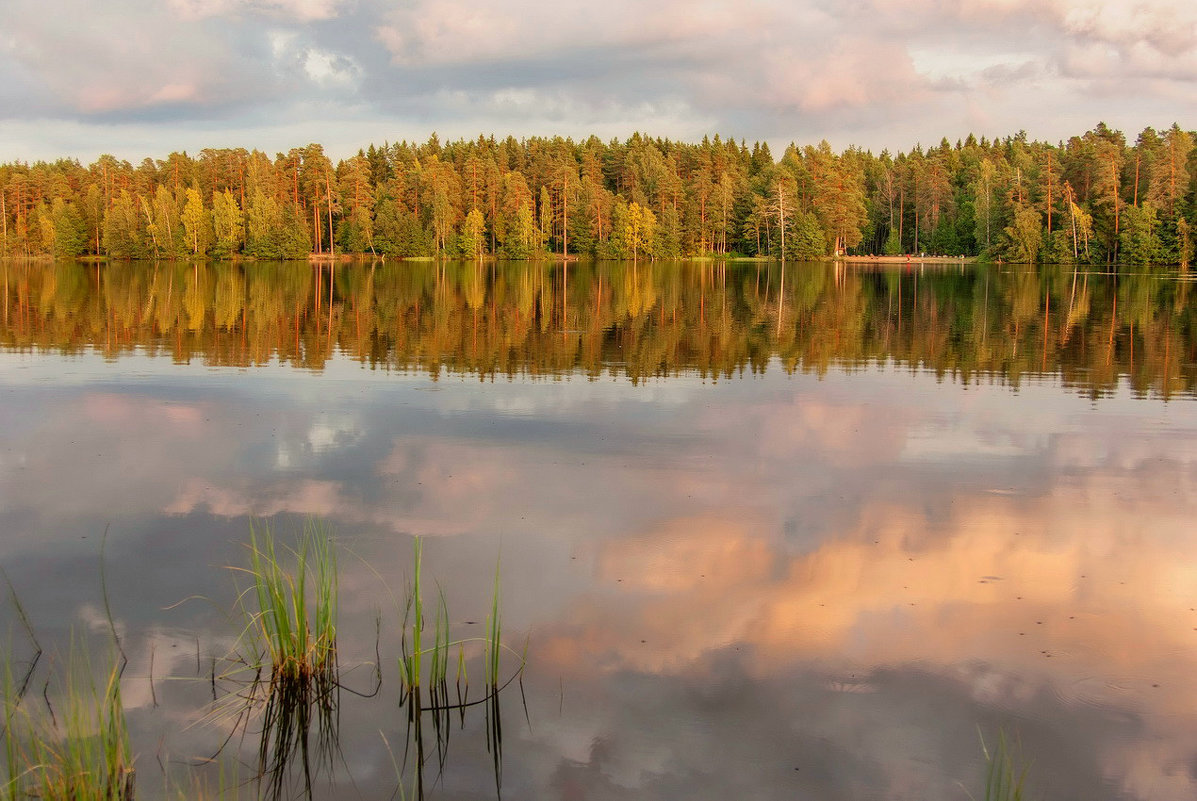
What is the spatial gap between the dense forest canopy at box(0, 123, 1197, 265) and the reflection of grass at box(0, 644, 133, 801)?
10866 cm

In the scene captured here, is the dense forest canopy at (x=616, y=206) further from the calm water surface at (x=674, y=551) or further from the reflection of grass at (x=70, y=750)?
the reflection of grass at (x=70, y=750)

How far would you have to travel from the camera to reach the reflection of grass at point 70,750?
5.08 meters

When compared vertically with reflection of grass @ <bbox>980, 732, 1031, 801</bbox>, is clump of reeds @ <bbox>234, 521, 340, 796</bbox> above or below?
above

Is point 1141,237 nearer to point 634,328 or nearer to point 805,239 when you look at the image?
point 805,239

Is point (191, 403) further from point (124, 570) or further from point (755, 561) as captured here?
point (755, 561)

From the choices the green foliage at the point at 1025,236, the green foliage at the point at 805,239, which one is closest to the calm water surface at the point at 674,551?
the green foliage at the point at 1025,236

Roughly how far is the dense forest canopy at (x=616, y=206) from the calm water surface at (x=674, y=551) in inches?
3721

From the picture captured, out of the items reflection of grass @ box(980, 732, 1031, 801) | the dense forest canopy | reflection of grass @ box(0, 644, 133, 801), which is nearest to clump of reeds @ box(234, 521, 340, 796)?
reflection of grass @ box(0, 644, 133, 801)

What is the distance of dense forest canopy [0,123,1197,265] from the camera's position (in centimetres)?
10712

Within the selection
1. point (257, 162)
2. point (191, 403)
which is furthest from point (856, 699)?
point (257, 162)

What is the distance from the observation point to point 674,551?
9820 mm

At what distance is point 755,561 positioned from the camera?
31.3 feet

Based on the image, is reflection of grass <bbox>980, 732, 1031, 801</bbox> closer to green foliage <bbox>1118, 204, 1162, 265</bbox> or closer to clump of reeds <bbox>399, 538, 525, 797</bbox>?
clump of reeds <bbox>399, 538, 525, 797</bbox>

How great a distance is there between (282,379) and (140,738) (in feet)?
48.1
